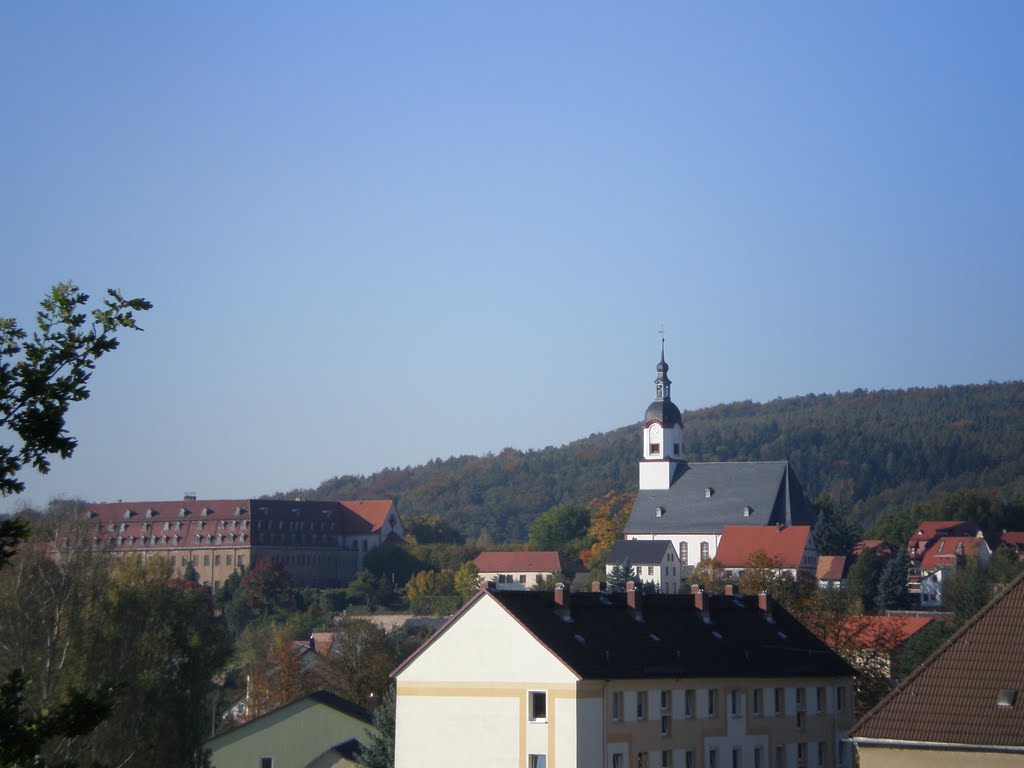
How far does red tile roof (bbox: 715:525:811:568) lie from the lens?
109m

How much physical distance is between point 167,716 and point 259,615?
70.8m

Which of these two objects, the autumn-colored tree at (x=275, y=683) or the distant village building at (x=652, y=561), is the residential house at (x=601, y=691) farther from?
the distant village building at (x=652, y=561)

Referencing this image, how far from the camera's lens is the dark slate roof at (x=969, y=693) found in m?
20.2

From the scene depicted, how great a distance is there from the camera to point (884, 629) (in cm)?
5656

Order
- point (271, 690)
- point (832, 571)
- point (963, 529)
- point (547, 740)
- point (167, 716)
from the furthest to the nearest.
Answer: point (963, 529)
point (832, 571)
point (271, 690)
point (167, 716)
point (547, 740)

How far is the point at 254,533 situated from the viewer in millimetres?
138625

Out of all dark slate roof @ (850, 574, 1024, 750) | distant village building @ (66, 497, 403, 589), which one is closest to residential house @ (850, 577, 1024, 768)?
dark slate roof @ (850, 574, 1024, 750)

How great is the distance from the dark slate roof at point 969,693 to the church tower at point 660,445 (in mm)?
101851

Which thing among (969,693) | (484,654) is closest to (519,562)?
(484,654)

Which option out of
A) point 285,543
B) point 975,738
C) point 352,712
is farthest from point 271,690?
point 285,543

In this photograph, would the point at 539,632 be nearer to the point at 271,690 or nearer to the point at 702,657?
the point at 702,657

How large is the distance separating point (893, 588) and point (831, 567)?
12.9m

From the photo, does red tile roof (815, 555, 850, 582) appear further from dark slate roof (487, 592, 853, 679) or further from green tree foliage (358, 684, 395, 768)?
green tree foliage (358, 684, 395, 768)

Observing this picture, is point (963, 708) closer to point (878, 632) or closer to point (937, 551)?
point (878, 632)
